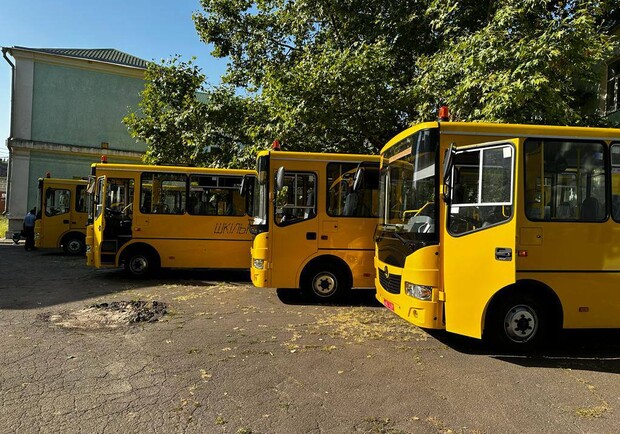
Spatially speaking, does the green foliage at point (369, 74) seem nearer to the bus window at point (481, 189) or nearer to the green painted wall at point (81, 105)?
the bus window at point (481, 189)

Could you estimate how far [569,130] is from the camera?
567 cm

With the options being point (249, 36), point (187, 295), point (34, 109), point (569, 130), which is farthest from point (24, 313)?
point (34, 109)

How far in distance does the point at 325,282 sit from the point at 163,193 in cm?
517

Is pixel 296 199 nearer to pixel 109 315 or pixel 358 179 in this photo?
pixel 358 179

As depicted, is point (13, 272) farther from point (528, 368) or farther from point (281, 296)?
point (528, 368)

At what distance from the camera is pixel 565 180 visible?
18.3 ft

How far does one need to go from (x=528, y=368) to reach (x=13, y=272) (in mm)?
12450

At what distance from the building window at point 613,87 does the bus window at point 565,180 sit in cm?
1064

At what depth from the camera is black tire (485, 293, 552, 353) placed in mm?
5613

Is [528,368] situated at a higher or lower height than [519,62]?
lower

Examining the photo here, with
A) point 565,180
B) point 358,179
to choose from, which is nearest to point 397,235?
point 358,179

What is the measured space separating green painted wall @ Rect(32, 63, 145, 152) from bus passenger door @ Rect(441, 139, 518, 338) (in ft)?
80.9

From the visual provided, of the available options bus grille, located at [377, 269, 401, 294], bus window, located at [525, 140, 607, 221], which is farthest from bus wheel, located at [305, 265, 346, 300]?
bus window, located at [525, 140, 607, 221]

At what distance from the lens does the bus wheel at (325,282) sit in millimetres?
8664
